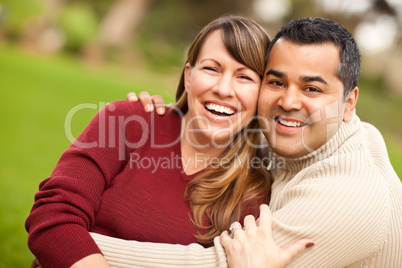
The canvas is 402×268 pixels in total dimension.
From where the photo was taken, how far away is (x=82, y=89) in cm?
1037

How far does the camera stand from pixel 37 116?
29.4ft

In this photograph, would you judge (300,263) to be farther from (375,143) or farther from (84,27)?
(84,27)

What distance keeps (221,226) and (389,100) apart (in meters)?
14.7

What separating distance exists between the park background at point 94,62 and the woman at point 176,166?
1.62 m

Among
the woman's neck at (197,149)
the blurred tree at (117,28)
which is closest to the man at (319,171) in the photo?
the woman's neck at (197,149)

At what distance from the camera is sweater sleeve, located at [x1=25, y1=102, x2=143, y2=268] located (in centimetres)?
205

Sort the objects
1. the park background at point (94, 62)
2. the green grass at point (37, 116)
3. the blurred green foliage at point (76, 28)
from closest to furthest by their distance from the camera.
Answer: the green grass at point (37, 116)
the park background at point (94, 62)
the blurred green foliage at point (76, 28)

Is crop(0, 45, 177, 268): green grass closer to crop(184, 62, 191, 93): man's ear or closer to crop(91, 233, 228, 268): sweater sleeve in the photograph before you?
crop(184, 62, 191, 93): man's ear

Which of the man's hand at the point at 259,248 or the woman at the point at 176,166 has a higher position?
the woman at the point at 176,166

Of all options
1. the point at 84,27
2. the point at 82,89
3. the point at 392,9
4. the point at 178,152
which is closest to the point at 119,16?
the point at 84,27

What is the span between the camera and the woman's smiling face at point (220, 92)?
2404mm

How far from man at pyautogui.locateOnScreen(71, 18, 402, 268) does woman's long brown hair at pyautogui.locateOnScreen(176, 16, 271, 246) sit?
10 cm

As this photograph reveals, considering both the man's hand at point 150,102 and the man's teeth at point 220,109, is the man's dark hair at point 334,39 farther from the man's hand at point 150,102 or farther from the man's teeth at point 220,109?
the man's hand at point 150,102

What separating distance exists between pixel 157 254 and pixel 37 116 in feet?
25.0
